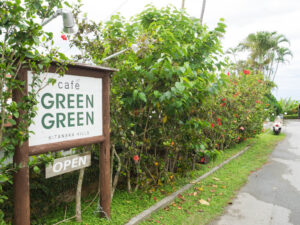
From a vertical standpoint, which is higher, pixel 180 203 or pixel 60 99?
pixel 60 99

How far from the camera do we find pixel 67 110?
2.74 metres

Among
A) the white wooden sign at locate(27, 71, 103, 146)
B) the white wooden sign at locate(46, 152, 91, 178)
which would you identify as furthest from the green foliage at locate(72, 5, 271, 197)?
the white wooden sign at locate(46, 152, 91, 178)

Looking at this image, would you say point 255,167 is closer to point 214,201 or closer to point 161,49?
point 214,201

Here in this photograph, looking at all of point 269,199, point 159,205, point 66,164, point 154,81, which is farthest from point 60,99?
point 269,199

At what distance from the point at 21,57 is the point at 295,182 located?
6.20m

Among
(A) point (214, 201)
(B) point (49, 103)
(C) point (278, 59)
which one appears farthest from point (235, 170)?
(C) point (278, 59)

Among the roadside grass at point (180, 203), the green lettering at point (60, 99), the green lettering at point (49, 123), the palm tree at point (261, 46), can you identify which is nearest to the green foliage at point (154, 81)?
the roadside grass at point (180, 203)

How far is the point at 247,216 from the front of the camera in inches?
156

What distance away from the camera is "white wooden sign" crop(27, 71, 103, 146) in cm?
250

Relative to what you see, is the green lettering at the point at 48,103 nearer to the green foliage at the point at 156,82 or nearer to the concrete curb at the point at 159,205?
the green foliage at the point at 156,82

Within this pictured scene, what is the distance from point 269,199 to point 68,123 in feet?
13.2

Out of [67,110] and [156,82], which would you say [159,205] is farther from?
[67,110]

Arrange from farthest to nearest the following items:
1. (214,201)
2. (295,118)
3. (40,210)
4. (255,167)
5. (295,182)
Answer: (295,118) < (255,167) < (295,182) < (214,201) < (40,210)

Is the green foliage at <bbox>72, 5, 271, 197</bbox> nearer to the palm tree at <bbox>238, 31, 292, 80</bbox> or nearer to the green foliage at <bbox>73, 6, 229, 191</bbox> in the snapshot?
the green foliage at <bbox>73, 6, 229, 191</bbox>
